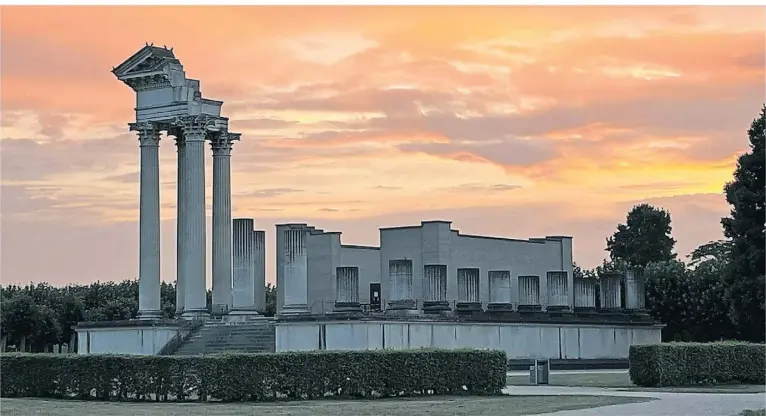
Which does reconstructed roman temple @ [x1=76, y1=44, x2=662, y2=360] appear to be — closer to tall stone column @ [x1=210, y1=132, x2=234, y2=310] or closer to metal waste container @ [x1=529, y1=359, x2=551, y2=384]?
tall stone column @ [x1=210, y1=132, x2=234, y2=310]

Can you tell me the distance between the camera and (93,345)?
209 ft

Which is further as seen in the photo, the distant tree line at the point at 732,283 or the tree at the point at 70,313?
the tree at the point at 70,313

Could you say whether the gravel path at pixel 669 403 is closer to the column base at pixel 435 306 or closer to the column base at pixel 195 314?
the column base at pixel 435 306

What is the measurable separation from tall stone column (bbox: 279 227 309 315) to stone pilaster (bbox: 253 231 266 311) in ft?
7.41

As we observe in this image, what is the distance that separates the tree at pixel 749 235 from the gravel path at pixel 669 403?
980 inches

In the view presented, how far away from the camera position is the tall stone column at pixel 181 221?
64.4m

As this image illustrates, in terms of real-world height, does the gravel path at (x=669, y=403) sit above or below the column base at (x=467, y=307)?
below

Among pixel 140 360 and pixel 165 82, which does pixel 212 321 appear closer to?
pixel 165 82

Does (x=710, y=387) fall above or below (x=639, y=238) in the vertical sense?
below

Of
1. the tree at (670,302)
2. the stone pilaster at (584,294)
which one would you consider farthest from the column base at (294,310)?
the tree at (670,302)

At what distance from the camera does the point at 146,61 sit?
2518 inches

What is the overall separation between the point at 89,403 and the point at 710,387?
22630mm

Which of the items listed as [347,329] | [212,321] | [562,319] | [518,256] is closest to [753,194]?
[562,319]

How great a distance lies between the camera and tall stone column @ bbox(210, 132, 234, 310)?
64.2 m
